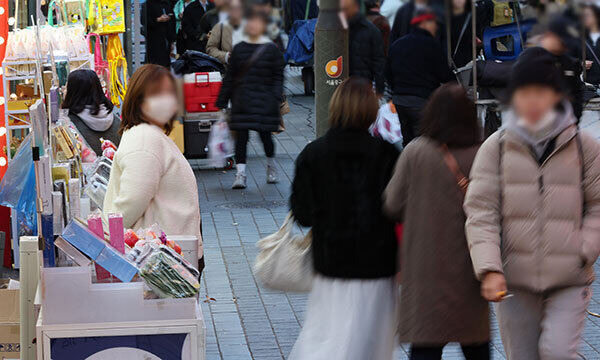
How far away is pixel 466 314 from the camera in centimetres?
429

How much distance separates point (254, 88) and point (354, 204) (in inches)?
216

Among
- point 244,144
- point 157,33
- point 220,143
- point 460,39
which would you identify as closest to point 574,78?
point 460,39

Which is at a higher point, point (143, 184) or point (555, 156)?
point (555, 156)

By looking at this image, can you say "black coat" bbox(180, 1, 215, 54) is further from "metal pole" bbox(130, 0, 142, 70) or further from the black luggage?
the black luggage

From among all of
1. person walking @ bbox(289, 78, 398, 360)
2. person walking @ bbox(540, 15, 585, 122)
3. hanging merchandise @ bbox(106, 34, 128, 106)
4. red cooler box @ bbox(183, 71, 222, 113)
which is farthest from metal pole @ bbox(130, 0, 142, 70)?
person walking @ bbox(289, 78, 398, 360)

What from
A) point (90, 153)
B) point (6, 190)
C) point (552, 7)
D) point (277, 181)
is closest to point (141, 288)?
point (552, 7)

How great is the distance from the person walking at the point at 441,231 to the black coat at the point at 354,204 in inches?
6.7

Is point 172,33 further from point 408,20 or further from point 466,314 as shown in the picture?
point 466,314

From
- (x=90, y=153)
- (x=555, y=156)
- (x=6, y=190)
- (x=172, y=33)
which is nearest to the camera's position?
(x=555, y=156)

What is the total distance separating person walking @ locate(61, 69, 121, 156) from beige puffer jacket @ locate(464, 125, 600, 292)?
13.8ft

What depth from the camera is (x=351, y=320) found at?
15.0 feet

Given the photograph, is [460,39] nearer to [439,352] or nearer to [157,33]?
[439,352]

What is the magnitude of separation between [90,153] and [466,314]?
384 centimetres

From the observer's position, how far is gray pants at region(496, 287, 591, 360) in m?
4.08
